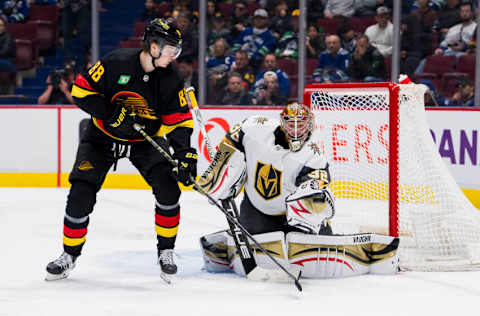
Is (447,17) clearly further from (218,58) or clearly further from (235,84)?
(218,58)

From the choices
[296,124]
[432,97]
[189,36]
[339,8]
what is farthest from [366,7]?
[296,124]

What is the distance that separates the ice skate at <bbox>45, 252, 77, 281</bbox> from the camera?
3.27 m

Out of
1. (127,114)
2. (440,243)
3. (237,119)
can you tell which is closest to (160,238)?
(127,114)

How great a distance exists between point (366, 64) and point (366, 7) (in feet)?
1.62

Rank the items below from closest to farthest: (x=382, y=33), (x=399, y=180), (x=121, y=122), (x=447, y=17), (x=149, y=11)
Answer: (x=121, y=122), (x=399, y=180), (x=447, y=17), (x=382, y=33), (x=149, y=11)

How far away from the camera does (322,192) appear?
312cm

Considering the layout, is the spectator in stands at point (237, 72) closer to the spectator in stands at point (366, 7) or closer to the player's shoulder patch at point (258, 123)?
the spectator in stands at point (366, 7)

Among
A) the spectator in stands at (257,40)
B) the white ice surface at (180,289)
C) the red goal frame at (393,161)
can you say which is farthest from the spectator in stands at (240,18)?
→ the red goal frame at (393,161)

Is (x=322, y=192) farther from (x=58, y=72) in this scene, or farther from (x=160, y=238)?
(x=58, y=72)

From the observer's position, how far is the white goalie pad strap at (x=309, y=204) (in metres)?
3.11

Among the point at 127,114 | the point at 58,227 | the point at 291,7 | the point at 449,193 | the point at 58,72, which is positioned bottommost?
the point at 58,227

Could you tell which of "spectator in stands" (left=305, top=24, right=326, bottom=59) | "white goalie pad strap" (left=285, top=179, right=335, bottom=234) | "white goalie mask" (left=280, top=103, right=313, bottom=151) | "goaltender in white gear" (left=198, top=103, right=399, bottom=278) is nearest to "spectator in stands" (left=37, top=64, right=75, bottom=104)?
"spectator in stands" (left=305, top=24, right=326, bottom=59)

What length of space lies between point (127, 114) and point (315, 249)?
97 centimetres

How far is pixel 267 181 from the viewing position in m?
3.31
